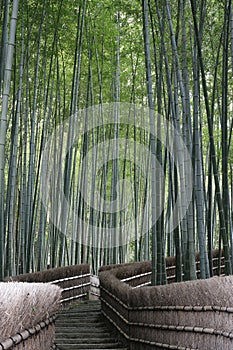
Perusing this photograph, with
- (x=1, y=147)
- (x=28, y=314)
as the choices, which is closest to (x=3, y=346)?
(x=28, y=314)

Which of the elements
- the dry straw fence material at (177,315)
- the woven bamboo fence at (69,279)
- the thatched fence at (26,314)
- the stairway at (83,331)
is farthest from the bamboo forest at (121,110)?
the thatched fence at (26,314)

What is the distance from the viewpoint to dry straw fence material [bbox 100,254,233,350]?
2895mm

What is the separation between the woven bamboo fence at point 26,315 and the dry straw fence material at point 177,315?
0.73 meters

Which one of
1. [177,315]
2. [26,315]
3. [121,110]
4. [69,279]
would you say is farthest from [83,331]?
[121,110]

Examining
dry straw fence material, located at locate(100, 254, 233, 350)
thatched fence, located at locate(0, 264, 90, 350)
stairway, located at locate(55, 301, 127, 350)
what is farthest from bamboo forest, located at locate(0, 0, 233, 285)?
thatched fence, located at locate(0, 264, 90, 350)

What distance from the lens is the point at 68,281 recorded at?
7.68m

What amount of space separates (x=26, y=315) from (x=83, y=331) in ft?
10.9

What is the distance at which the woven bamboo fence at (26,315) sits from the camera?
213 cm

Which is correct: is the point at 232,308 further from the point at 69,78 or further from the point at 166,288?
the point at 69,78

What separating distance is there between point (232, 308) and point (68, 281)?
5106 mm

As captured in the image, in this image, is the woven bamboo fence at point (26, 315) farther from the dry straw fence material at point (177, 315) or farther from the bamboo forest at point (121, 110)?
the bamboo forest at point (121, 110)

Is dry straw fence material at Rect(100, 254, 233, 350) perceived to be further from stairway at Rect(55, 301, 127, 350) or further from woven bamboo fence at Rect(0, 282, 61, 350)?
woven bamboo fence at Rect(0, 282, 61, 350)

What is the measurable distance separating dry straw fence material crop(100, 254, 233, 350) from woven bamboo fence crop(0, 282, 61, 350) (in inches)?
28.6

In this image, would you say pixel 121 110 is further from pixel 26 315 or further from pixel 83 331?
pixel 26 315
